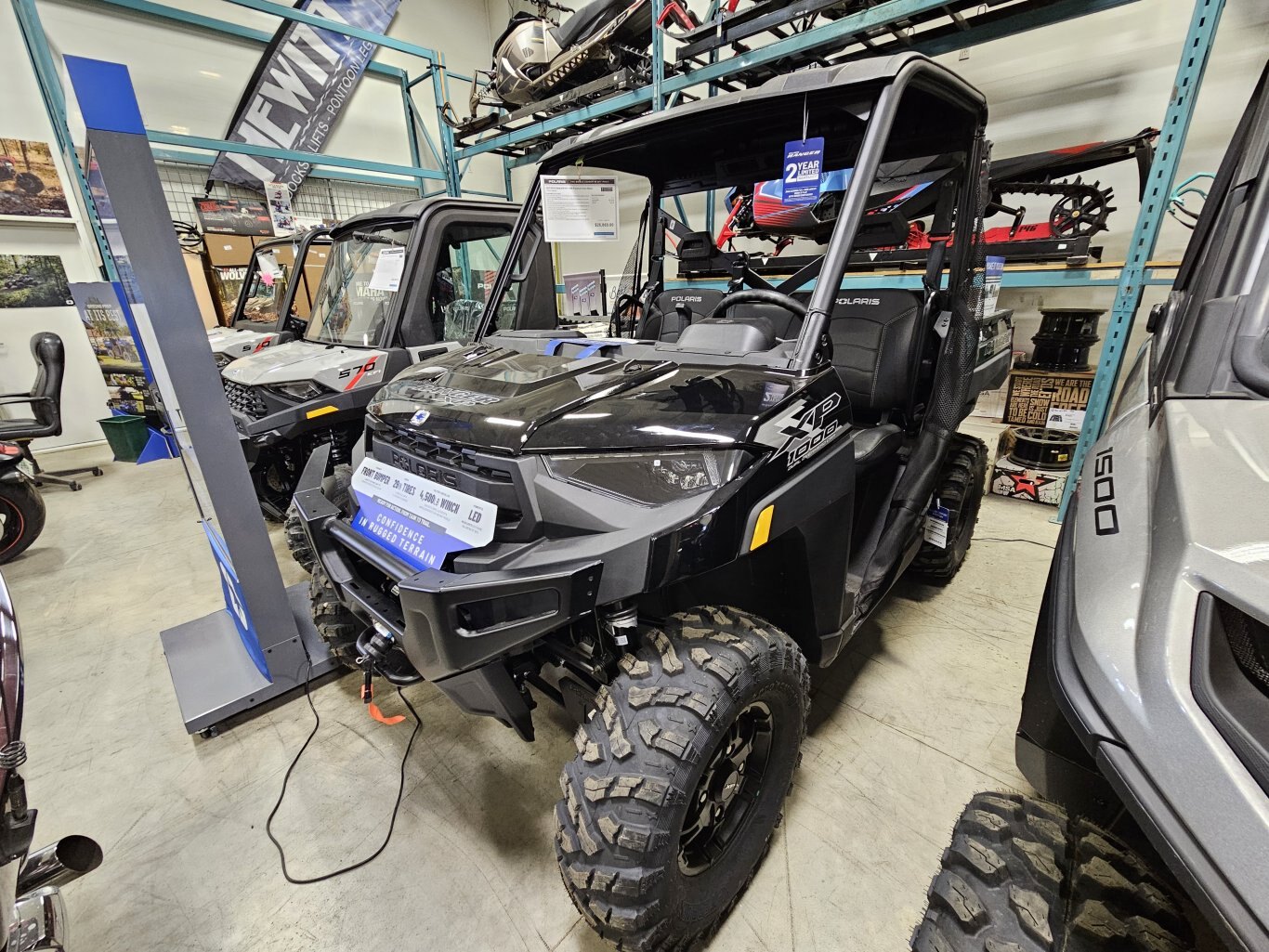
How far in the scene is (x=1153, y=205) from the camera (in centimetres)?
274

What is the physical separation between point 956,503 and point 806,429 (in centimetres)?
148

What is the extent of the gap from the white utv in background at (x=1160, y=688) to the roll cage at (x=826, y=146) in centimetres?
62

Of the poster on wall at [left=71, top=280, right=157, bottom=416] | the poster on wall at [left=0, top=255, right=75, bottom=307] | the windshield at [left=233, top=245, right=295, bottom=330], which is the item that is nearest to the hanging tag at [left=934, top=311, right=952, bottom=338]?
the windshield at [left=233, top=245, right=295, bottom=330]

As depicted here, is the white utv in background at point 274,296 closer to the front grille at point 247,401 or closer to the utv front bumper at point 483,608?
the front grille at point 247,401

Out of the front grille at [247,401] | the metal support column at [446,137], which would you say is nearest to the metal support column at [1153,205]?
the front grille at [247,401]

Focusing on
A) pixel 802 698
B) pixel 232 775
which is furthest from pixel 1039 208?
pixel 232 775

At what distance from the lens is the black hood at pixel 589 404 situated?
1.09 meters

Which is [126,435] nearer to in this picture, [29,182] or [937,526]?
[29,182]

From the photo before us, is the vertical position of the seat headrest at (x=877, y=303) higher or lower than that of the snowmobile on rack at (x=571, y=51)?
lower

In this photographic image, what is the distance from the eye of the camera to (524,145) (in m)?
5.77

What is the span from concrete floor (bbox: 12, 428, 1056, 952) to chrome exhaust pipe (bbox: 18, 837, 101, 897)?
556 millimetres

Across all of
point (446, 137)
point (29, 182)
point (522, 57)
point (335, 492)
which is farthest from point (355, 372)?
point (29, 182)

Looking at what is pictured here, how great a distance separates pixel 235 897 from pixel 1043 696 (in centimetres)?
190

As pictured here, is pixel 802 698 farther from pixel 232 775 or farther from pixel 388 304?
pixel 388 304
